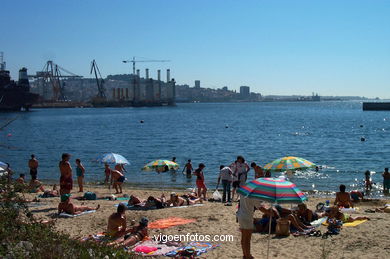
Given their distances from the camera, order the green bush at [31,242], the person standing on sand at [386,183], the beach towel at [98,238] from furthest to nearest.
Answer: the person standing on sand at [386,183] → the beach towel at [98,238] → the green bush at [31,242]

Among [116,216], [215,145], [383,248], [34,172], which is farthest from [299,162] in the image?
[215,145]

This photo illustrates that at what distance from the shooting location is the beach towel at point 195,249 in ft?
24.5

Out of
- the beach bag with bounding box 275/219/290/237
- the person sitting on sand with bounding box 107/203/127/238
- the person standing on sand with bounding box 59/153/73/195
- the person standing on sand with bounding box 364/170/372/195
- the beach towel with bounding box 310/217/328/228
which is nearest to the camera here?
the person sitting on sand with bounding box 107/203/127/238

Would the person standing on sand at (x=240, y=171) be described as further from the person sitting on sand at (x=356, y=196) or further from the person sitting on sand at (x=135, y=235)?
the person sitting on sand at (x=135, y=235)

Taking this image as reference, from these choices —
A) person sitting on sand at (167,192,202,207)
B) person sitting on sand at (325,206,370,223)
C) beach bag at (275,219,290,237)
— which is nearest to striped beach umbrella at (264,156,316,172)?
person sitting on sand at (167,192,202,207)

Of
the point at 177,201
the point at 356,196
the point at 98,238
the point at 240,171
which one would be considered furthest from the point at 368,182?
the point at 98,238

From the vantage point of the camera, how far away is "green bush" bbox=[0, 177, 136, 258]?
521 centimetres

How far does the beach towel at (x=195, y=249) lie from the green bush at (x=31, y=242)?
148 centimetres

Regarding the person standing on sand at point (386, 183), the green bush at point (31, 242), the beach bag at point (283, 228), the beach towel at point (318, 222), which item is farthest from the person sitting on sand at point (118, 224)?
the person standing on sand at point (386, 183)

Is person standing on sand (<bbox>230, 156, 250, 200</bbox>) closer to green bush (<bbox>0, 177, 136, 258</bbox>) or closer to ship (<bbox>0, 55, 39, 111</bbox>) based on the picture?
green bush (<bbox>0, 177, 136, 258</bbox>)

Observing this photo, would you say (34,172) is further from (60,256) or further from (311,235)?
(60,256)

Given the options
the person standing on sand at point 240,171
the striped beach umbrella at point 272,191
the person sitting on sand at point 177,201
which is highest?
the striped beach umbrella at point 272,191

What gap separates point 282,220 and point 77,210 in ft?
15.9

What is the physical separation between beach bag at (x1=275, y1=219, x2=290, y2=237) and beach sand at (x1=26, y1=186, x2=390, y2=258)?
15 centimetres
